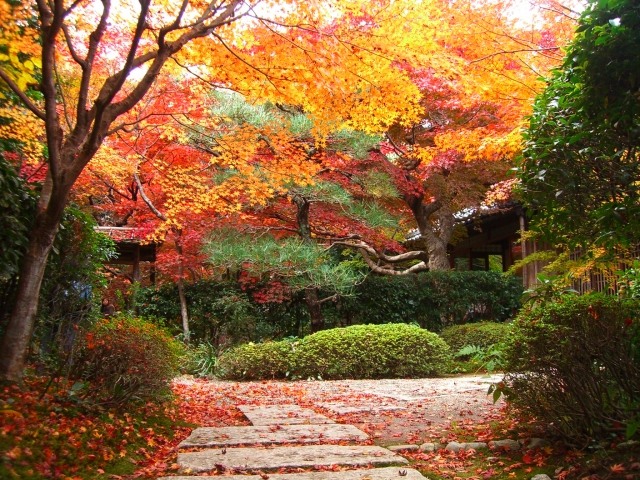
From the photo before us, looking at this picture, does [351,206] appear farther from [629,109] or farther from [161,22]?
[629,109]

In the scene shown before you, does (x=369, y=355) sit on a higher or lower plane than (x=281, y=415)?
higher

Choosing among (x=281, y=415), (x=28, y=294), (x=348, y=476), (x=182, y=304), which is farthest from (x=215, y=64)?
(x=182, y=304)

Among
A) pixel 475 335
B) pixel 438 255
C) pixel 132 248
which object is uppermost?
pixel 438 255

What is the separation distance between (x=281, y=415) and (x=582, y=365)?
3481 millimetres

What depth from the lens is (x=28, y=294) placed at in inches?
181

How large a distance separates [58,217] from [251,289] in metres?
9.07

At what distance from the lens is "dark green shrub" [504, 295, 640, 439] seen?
364 centimetres

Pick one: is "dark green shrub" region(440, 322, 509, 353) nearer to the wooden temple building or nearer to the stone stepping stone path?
the stone stepping stone path

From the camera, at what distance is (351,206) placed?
12656 millimetres

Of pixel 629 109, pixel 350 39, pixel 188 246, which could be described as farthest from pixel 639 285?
pixel 188 246

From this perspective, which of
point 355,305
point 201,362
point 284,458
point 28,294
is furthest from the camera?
point 355,305

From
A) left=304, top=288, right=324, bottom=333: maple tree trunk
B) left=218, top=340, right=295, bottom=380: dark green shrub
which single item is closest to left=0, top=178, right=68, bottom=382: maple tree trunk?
left=218, top=340, right=295, bottom=380: dark green shrub

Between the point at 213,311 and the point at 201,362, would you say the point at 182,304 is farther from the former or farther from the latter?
the point at 201,362

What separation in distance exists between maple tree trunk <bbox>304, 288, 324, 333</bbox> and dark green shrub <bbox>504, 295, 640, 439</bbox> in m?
9.34
